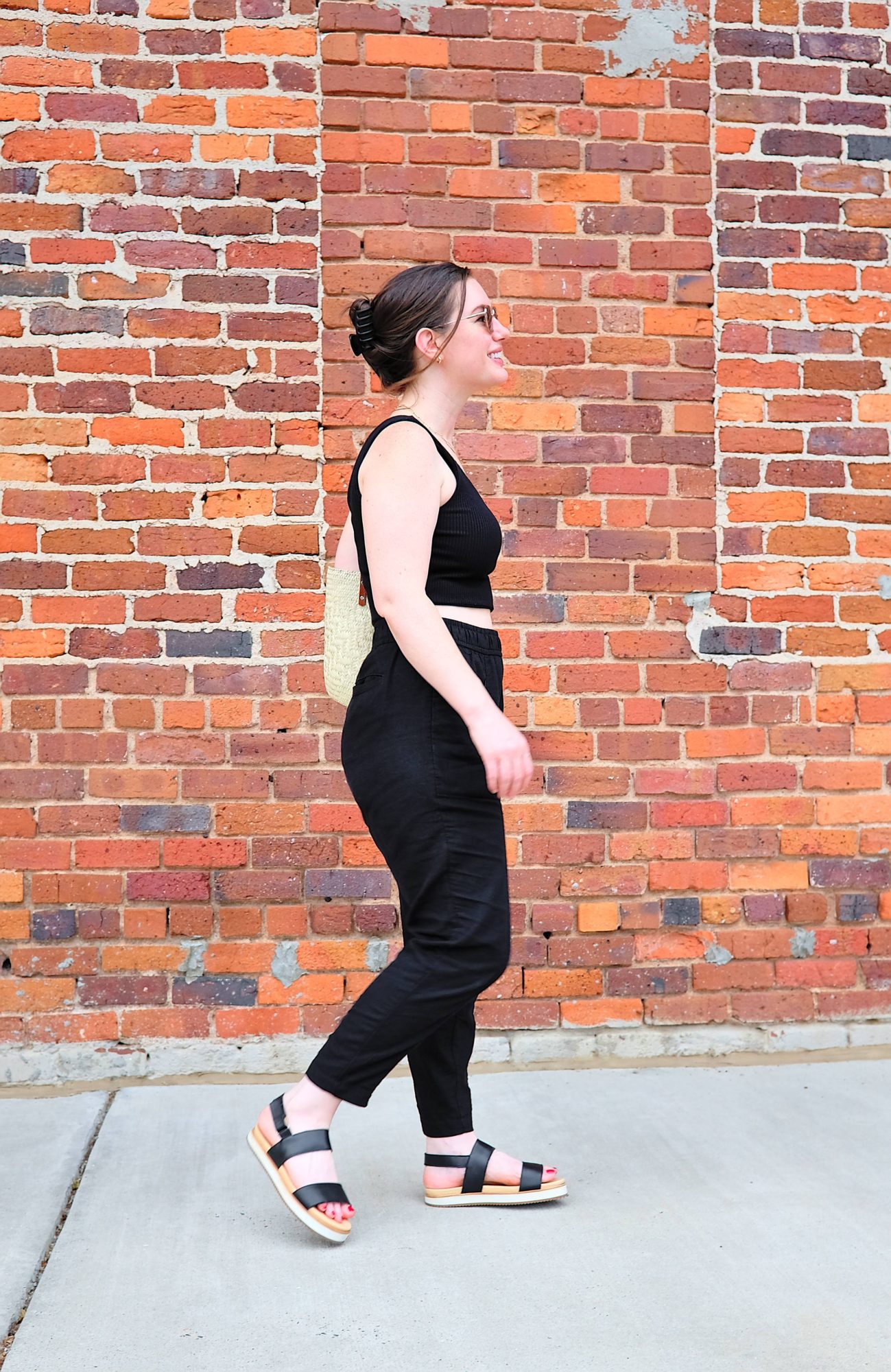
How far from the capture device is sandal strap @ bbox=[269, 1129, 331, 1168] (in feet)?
7.73

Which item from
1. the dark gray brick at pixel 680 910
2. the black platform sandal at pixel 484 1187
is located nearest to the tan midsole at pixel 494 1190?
the black platform sandal at pixel 484 1187

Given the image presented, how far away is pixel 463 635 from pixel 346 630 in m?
0.25

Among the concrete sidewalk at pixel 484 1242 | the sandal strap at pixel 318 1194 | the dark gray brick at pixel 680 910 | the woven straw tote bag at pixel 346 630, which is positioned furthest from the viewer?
the dark gray brick at pixel 680 910

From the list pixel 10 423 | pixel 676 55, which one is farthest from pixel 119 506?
pixel 676 55

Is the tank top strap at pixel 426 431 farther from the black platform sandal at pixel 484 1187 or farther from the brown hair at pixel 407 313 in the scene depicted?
the black platform sandal at pixel 484 1187

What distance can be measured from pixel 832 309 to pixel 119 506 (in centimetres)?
209

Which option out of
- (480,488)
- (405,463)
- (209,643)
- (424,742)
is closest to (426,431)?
(405,463)

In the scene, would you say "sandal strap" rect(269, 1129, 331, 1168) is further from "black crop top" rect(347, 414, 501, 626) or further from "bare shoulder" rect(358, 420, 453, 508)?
"bare shoulder" rect(358, 420, 453, 508)

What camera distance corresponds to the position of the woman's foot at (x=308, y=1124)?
92.0 inches

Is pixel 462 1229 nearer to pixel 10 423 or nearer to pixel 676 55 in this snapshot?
pixel 10 423

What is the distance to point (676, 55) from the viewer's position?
11.7ft

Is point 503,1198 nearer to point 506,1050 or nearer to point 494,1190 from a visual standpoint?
point 494,1190

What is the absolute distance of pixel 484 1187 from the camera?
250 cm

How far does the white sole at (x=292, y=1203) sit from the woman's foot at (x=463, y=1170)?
0.26m
